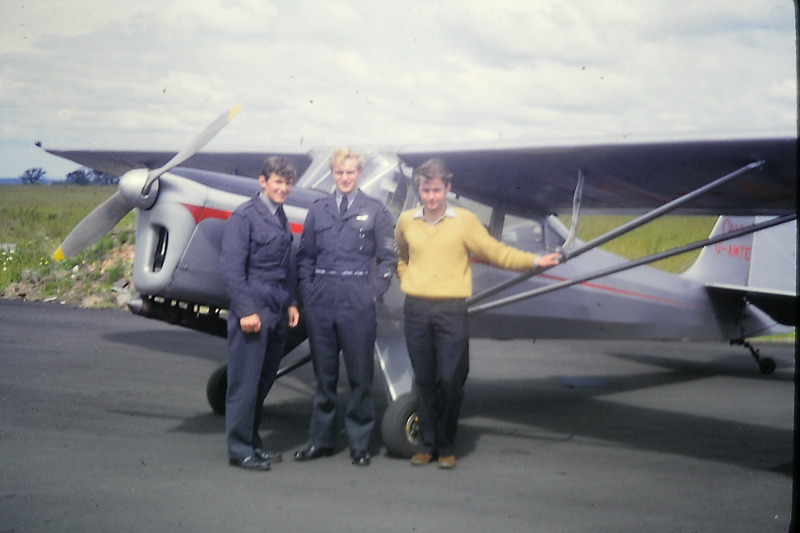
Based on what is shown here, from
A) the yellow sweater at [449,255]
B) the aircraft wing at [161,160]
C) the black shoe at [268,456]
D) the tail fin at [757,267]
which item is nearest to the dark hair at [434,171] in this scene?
the yellow sweater at [449,255]

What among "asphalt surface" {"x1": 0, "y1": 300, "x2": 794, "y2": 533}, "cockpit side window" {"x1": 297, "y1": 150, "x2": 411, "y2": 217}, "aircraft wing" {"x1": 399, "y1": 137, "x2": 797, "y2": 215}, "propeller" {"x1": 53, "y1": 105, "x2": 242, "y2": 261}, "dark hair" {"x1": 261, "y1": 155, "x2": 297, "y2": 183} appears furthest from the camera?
"cockpit side window" {"x1": 297, "y1": 150, "x2": 411, "y2": 217}

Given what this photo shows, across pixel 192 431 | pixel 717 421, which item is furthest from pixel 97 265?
pixel 717 421

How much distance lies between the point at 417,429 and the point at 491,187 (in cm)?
208

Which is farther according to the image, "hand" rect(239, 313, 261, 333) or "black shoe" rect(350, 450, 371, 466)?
"black shoe" rect(350, 450, 371, 466)

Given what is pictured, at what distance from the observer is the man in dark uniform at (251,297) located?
4.60 m

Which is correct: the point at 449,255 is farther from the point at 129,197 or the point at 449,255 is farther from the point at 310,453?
the point at 129,197

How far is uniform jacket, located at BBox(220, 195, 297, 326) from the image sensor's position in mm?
4582

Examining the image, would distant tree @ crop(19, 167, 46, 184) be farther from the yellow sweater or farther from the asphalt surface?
the yellow sweater

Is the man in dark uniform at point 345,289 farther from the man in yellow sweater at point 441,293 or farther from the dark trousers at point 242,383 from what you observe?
the dark trousers at point 242,383

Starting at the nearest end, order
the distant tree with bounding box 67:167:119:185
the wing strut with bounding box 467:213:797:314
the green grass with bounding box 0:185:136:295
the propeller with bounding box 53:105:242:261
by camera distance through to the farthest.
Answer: the propeller with bounding box 53:105:242:261, the wing strut with bounding box 467:213:797:314, the distant tree with bounding box 67:167:119:185, the green grass with bounding box 0:185:136:295

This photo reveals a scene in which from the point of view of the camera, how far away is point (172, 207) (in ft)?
16.3

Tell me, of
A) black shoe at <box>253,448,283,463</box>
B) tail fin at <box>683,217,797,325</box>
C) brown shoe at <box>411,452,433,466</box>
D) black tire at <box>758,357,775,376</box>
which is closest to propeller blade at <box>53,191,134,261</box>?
black shoe at <box>253,448,283,463</box>

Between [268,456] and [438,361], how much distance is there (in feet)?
3.73

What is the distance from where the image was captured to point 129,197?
4.97 metres
